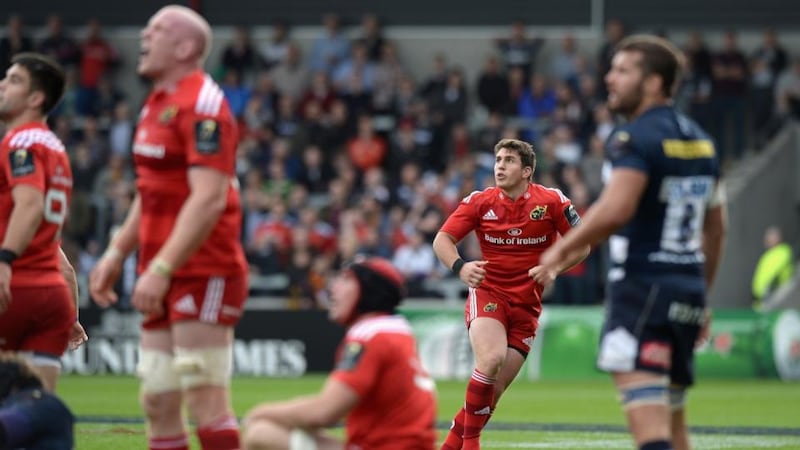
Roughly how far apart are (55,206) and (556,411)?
9.79m

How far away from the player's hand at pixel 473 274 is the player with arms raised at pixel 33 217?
10.1 feet

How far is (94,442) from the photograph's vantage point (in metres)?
12.7

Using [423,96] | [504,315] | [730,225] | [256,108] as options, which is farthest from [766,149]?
[504,315]

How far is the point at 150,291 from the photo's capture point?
24.3 ft

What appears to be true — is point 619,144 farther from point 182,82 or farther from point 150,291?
point 150,291

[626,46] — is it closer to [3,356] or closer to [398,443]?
[398,443]

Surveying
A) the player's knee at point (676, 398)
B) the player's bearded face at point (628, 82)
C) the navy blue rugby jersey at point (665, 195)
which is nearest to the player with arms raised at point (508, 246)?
the player's knee at point (676, 398)

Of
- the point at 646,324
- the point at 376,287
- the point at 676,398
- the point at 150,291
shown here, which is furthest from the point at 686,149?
the point at 150,291

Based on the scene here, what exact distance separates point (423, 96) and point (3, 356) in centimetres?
2022

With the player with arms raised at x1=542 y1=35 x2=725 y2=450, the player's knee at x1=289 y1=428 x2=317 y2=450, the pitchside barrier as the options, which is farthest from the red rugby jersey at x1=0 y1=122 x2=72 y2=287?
the pitchside barrier

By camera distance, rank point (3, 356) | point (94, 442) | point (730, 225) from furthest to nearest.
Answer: point (730, 225) → point (94, 442) → point (3, 356)

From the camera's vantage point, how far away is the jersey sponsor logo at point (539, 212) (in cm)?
1174

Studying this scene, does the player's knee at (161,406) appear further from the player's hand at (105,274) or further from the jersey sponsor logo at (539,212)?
the jersey sponsor logo at (539,212)

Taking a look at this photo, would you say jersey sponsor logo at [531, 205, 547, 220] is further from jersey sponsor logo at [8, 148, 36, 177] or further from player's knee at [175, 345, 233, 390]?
player's knee at [175, 345, 233, 390]
